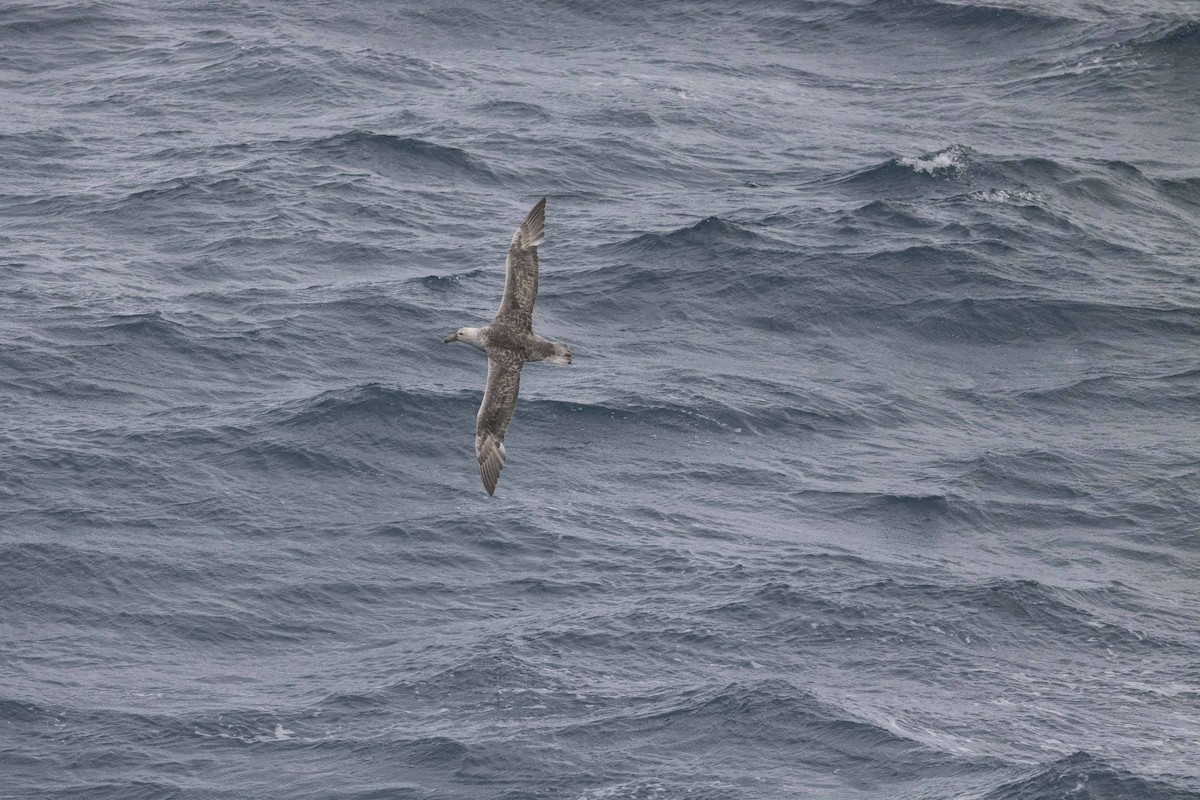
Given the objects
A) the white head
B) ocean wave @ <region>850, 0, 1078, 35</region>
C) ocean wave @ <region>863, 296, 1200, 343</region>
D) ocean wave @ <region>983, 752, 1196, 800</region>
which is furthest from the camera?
ocean wave @ <region>850, 0, 1078, 35</region>

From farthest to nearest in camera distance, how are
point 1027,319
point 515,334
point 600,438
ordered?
point 1027,319 → point 600,438 → point 515,334

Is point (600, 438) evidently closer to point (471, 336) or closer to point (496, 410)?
point (496, 410)

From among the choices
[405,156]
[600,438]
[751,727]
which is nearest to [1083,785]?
[751,727]

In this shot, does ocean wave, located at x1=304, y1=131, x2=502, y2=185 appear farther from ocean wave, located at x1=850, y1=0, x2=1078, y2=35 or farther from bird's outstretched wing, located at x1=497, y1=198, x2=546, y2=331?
bird's outstretched wing, located at x1=497, y1=198, x2=546, y2=331

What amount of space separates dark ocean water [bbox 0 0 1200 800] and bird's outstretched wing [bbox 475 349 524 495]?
7.21 meters

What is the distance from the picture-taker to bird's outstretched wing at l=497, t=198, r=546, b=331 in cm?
2878

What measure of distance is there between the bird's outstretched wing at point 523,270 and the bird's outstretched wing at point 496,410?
2.21 feet

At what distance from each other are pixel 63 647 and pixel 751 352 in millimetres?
18399

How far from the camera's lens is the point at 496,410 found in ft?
96.2

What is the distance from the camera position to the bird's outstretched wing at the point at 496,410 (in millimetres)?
28984

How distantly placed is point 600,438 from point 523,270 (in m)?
14.1

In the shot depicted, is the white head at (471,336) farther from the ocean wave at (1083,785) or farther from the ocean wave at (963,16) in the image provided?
the ocean wave at (963,16)

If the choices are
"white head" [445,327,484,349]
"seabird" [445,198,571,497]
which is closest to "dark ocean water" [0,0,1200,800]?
"seabird" [445,198,571,497]

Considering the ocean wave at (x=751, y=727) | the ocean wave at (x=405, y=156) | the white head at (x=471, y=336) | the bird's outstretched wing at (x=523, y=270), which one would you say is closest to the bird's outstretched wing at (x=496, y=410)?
the white head at (x=471, y=336)
